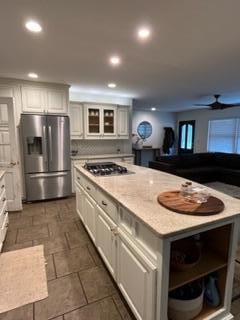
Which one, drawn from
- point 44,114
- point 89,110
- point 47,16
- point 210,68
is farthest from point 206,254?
point 89,110

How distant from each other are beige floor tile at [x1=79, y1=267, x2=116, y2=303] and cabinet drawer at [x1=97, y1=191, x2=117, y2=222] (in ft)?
2.35

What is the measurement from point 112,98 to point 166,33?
3309 millimetres

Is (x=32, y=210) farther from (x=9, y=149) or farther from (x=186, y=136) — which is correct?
(x=186, y=136)

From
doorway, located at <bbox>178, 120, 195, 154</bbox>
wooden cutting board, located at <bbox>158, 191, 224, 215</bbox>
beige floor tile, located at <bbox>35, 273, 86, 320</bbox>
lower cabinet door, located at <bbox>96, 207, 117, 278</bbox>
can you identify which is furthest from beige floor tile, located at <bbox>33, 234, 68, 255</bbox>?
doorway, located at <bbox>178, 120, 195, 154</bbox>

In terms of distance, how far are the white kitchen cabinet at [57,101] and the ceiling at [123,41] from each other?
0.33 metres

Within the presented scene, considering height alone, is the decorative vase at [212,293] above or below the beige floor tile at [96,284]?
above

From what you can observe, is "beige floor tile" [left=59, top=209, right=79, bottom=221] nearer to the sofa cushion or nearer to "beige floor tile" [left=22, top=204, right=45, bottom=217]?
"beige floor tile" [left=22, top=204, right=45, bottom=217]

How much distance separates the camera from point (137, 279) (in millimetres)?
1330

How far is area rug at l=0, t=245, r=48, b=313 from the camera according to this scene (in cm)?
172

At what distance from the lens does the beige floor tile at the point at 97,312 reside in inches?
60.9

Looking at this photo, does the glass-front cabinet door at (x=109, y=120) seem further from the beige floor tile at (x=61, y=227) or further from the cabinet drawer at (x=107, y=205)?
the cabinet drawer at (x=107, y=205)

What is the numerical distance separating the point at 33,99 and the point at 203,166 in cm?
517

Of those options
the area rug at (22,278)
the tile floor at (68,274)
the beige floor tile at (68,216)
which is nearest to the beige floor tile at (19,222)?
the tile floor at (68,274)

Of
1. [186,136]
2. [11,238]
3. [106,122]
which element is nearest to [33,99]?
[106,122]
